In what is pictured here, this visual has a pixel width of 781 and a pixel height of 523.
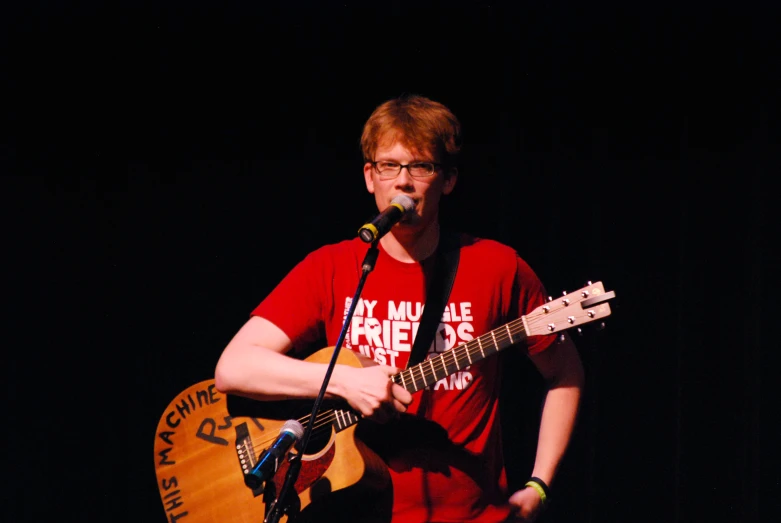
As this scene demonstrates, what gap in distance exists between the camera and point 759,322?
2.87 metres

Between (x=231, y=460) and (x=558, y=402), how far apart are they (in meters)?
1.13

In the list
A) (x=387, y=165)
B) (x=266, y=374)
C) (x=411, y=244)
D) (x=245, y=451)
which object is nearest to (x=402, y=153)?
(x=387, y=165)

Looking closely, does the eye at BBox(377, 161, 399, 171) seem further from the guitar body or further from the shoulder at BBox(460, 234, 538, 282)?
the guitar body

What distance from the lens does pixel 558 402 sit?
7.56 ft

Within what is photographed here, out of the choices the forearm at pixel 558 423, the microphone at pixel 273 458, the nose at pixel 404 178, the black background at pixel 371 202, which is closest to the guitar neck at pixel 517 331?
the forearm at pixel 558 423

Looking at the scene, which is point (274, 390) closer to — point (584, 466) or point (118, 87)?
point (584, 466)

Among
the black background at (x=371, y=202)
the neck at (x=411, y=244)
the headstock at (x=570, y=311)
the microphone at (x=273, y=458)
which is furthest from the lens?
the black background at (x=371, y=202)

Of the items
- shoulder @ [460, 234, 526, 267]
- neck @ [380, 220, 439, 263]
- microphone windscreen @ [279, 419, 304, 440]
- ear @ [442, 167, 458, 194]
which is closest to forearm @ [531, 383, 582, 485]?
shoulder @ [460, 234, 526, 267]

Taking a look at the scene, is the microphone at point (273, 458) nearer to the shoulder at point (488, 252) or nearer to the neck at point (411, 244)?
the neck at point (411, 244)

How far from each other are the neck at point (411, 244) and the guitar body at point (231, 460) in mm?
378

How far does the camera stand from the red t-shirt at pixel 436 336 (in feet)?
6.95

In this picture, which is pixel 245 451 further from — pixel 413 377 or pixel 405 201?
pixel 405 201

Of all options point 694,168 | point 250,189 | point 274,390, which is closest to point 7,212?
point 250,189

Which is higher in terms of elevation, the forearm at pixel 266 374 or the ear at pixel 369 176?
the ear at pixel 369 176
